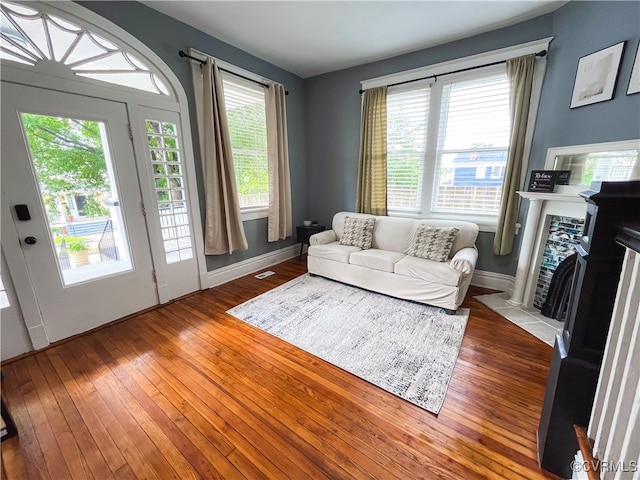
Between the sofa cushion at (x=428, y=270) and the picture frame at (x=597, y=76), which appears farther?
the sofa cushion at (x=428, y=270)

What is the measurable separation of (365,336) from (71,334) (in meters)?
2.53

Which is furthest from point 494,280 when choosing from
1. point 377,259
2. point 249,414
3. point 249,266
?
point 249,266

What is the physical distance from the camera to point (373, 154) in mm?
3635

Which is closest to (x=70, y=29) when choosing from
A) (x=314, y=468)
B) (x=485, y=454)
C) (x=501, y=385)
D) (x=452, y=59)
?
(x=314, y=468)

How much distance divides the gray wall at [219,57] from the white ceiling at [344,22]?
3.6 inches

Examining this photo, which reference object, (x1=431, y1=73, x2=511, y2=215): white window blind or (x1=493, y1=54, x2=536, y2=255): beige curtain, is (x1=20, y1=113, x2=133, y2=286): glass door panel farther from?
(x1=493, y1=54, x2=536, y2=255): beige curtain

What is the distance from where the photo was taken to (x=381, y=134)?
3547 millimetres

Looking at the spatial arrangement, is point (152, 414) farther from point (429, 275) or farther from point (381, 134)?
point (381, 134)

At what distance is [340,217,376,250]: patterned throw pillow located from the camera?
3.38 metres

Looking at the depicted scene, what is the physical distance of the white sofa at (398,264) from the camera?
2.54m

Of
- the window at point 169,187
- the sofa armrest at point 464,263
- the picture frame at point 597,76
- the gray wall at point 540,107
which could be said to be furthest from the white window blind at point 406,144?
the window at point 169,187

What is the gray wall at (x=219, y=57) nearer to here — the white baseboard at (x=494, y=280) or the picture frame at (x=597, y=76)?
the white baseboard at (x=494, y=280)

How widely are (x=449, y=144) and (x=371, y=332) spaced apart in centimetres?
248

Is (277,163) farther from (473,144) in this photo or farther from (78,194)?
(473,144)
